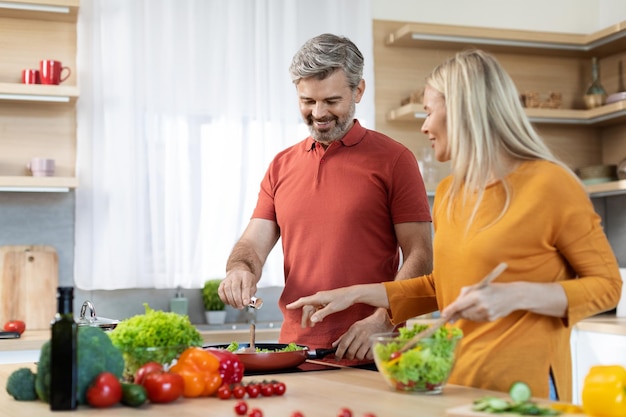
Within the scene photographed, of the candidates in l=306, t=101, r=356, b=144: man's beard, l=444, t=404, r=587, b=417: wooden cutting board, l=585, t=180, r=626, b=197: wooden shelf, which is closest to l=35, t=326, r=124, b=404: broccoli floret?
l=444, t=404, r=587, b=417: wooden cutting board

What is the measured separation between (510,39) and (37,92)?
8.38ft

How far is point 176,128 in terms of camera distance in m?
4.45

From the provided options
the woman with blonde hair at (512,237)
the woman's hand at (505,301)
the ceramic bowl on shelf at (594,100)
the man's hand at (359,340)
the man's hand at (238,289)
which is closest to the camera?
the woman's hand at (505,301)

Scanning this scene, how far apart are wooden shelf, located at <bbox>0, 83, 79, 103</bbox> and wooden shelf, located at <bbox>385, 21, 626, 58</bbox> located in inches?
70.7

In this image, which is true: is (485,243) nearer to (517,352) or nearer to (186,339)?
(517,352)

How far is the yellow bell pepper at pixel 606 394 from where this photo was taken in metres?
1.48

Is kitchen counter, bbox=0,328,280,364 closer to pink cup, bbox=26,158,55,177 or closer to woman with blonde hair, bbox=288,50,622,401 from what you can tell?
pink cup, bbox=26,158,55,177

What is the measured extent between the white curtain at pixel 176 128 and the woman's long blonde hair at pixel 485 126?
8.53ft

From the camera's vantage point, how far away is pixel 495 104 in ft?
6.48

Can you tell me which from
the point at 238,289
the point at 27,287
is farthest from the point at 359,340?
the point at 27,287

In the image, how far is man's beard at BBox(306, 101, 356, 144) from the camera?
2.69 m

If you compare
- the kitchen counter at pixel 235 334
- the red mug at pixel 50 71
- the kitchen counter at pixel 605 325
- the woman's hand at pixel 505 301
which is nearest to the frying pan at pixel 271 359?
the woman's hand at pixel 505 301

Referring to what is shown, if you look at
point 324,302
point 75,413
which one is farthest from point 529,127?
point 75,413

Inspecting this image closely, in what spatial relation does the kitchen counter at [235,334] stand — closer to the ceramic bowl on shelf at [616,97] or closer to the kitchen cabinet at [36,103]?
the kitchen cabinet at [36,103]
